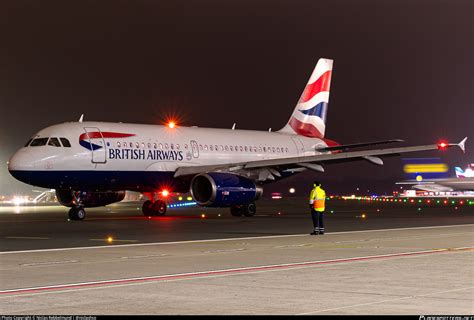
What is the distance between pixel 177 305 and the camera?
1101 centimetres

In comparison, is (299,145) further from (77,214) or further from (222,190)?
(77,214)

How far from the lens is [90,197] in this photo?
3866 cm

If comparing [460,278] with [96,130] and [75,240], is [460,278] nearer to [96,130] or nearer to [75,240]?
[75,240]

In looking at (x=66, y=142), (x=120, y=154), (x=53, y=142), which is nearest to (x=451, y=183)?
(x=120, y=154)

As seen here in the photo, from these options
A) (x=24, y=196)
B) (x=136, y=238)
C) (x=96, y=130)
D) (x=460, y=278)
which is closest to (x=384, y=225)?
(x=136, y=238)

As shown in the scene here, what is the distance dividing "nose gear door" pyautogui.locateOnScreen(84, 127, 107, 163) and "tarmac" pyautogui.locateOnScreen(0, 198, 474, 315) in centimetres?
1010

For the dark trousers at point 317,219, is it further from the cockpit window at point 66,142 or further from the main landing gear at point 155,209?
the main landing gear at point 155,209

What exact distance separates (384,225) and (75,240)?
12.2 m

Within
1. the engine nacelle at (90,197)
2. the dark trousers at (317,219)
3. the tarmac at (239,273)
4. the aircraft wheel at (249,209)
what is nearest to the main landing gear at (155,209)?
the engine nacelle at (90,197)

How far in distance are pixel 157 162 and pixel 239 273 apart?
24347 millimetres

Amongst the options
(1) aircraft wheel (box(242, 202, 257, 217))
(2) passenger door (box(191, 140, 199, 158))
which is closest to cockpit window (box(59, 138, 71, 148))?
(2) passenger door (box(191, 140, 199, 158))

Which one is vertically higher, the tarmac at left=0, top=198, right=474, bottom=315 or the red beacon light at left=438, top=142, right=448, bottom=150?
the red beacon light at left=438, top=142, right=448, bottom=150

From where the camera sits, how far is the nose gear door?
36062mm

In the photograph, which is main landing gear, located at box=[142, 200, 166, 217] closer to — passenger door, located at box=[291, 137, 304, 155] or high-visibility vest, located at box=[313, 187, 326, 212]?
passenger door, located at box=[291, 137, 304, 155]
